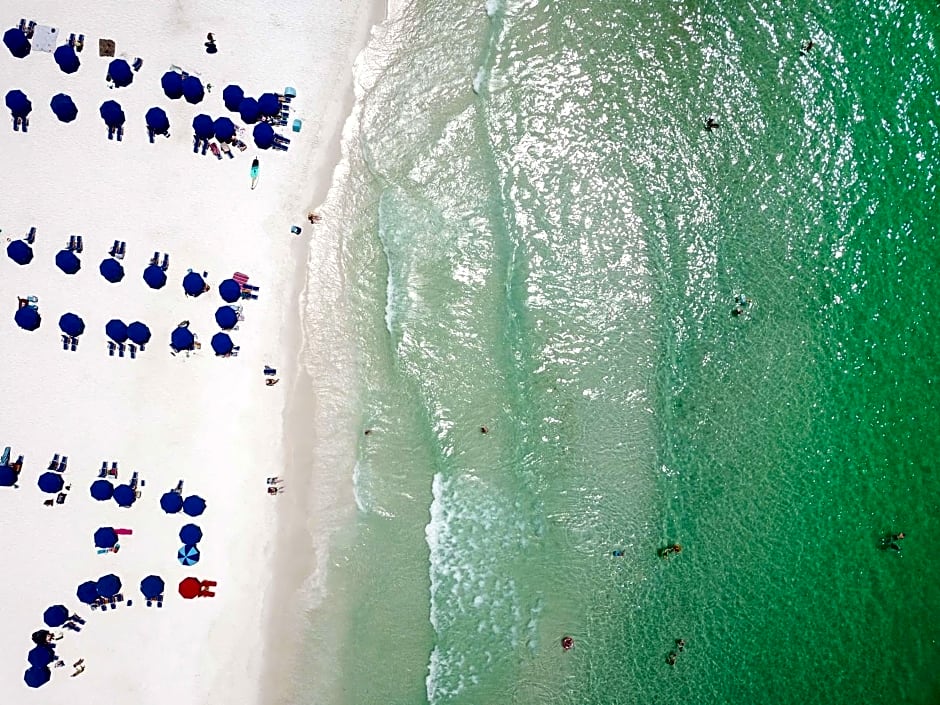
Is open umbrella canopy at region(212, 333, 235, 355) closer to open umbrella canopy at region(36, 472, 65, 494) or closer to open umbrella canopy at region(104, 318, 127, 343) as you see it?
open umbrella canopy at region(104, 318, 127, 343)

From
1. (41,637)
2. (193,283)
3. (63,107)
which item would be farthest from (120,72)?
(41,637)

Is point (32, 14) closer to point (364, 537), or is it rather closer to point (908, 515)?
point (364, 537)

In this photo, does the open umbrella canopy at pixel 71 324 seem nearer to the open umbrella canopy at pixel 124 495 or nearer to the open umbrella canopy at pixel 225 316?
the open umbrella canopy at pixel 225 316

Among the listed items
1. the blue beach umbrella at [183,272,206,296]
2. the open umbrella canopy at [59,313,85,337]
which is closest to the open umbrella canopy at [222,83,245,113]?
the blue beach umbrella at [183,272,206,296]

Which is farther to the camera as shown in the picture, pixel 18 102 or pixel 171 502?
pixel 171 502

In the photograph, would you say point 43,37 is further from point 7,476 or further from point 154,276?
point 7,476

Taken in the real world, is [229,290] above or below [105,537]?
above

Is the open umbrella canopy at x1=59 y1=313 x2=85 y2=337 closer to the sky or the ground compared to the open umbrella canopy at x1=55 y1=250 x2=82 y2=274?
closer to the ground
